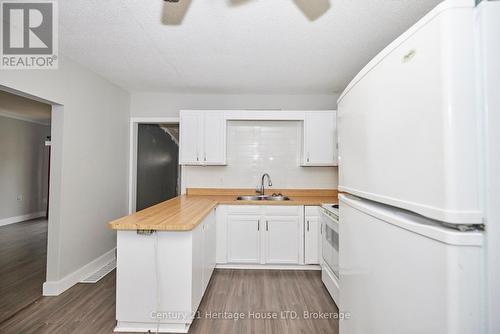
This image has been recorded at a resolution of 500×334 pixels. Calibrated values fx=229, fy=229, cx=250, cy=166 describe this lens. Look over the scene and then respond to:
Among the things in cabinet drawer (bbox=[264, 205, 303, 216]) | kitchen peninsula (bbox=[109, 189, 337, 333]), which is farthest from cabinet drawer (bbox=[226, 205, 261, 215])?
kitchen peninsula (bbox=[109, 189, 337, 333])

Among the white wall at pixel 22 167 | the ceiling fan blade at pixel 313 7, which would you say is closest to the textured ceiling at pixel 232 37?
the ceiling fan blade at pixel 313 7

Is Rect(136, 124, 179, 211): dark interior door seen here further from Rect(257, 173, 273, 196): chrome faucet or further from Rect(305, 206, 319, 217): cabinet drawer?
Rect(305, 206, 319, 217): cabinet drawer

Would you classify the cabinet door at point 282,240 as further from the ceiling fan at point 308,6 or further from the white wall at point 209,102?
the ceiling fan at point 308,6

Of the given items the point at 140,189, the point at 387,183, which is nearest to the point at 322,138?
the point at 387,183

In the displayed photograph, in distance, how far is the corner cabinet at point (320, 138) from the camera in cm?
319

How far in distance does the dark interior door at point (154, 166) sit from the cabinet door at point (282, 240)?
2.35 metres

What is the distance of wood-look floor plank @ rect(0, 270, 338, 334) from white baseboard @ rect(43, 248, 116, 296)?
0.22 feet

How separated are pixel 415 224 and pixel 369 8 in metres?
1.69

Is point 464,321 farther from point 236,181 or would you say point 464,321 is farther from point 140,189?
point 140,189

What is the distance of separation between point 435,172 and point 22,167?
7356 millimetres

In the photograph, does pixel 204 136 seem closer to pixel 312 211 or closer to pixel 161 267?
pixel 312 211

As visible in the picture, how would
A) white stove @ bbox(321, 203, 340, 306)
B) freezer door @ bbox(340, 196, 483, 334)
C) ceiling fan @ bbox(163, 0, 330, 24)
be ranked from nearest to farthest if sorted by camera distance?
freezer door @ bbox(340, 196, 483, 334) < ceiling fan @ bbox(163, 0, 330, 24) < white stove @ bbox(321, 203, 340, 306)

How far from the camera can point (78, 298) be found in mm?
2219

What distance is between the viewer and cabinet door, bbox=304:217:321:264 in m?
2.83
